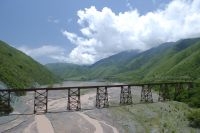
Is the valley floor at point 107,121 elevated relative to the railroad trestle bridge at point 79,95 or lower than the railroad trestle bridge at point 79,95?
lower

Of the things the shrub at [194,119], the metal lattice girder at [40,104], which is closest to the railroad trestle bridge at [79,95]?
the metal lattice girder at [40,104]

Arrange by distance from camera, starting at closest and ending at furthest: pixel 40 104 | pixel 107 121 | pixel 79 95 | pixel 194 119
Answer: pixel 107 121, pixel 194 119, pixel 79 95, pixel 40 104

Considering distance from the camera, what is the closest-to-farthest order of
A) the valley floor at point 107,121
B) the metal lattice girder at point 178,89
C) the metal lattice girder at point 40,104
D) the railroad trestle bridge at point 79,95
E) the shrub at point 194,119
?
the valley floor at point 107,121
the railroad trestle bridge at point 79,95
the shrub at point 194,119
the metal lattice girder at point 40,104
the metal lattice girder at point 178,89

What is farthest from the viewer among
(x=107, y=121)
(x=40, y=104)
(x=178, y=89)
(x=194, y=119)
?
(x=178, y=89)

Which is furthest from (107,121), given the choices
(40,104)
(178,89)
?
(178,89)

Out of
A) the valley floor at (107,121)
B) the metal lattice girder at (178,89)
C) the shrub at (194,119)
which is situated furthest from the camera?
the metal lattice girder at (178,89)

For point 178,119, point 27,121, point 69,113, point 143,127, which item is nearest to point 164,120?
point 178,119

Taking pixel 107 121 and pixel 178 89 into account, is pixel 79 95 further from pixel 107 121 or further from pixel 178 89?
pixel 178 89

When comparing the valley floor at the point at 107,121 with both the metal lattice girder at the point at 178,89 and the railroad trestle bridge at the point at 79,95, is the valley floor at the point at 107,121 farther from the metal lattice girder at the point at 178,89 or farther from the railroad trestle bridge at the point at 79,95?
the metal lattice girder at the point at 178,89

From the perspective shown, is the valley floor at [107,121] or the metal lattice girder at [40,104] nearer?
the valley floor at [107,121]

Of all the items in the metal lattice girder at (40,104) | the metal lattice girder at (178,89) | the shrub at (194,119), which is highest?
the metal lattice girder at (178,89)

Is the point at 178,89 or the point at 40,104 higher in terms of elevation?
the point at 178,89

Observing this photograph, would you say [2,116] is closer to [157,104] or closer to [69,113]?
[69,113]

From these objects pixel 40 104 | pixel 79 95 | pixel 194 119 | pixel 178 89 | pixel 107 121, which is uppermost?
pixel 178 89
